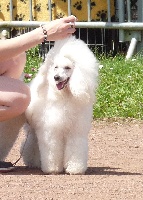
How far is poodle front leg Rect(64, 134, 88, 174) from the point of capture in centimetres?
557

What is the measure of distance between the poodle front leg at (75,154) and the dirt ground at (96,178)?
0.06 metres

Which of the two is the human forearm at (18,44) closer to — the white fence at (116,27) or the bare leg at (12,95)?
the bare leg at (12,95)

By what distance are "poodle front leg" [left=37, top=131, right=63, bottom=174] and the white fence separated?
206 inches

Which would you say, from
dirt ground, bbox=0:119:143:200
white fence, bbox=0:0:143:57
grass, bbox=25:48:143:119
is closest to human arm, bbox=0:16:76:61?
dirt ground, bbox=0:119:143:200

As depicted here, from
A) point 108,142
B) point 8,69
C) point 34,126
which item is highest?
point 8,69

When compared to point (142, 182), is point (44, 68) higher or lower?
higher

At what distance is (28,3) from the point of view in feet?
36.8

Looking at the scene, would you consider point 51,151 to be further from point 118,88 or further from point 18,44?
point 118,88

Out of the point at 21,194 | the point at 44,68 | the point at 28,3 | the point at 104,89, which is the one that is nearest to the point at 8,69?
the point at 44,68

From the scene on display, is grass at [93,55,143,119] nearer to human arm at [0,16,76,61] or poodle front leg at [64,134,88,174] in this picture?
poodle front leg at [64,134,88,174]

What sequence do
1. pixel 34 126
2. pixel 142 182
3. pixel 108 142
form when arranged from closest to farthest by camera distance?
pixel 142 182 → pixel 34 126 → pixel 108 142

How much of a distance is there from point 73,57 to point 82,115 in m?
0.39

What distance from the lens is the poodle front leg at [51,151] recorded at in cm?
556

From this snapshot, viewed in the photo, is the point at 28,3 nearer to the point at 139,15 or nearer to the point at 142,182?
the point at 139,15
